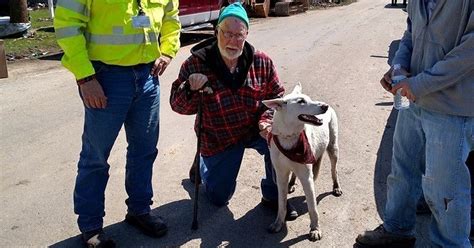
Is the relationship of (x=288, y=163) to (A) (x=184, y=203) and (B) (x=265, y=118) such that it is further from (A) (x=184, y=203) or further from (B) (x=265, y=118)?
(A) (x=184, y=203)

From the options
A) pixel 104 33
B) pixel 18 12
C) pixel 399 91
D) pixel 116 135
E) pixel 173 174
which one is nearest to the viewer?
pixel 399 91

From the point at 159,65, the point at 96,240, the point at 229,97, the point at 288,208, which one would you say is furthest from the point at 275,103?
the point at 96,240

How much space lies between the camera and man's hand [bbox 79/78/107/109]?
3074mm

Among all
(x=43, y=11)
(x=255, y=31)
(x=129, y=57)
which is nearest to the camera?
(x=129, y=57)

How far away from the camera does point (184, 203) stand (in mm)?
4219

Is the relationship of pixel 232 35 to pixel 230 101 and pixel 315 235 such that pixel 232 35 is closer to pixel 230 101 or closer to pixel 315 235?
pixel 230 101

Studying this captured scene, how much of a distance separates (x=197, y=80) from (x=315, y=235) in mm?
1382

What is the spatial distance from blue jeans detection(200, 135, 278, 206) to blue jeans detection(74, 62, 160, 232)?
613mm

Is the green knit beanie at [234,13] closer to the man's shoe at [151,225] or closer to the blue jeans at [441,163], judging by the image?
the blue jeans at [441,163]

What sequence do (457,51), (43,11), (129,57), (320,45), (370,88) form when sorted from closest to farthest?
(457,51) → (129,57) → (370,88) → (320,45) → (43,11)

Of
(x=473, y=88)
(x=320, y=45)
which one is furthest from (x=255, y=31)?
(x=473, y=88)

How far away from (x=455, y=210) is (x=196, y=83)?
1.86 meters

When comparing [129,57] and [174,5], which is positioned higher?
[174,5]

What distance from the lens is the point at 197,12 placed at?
522 inches
